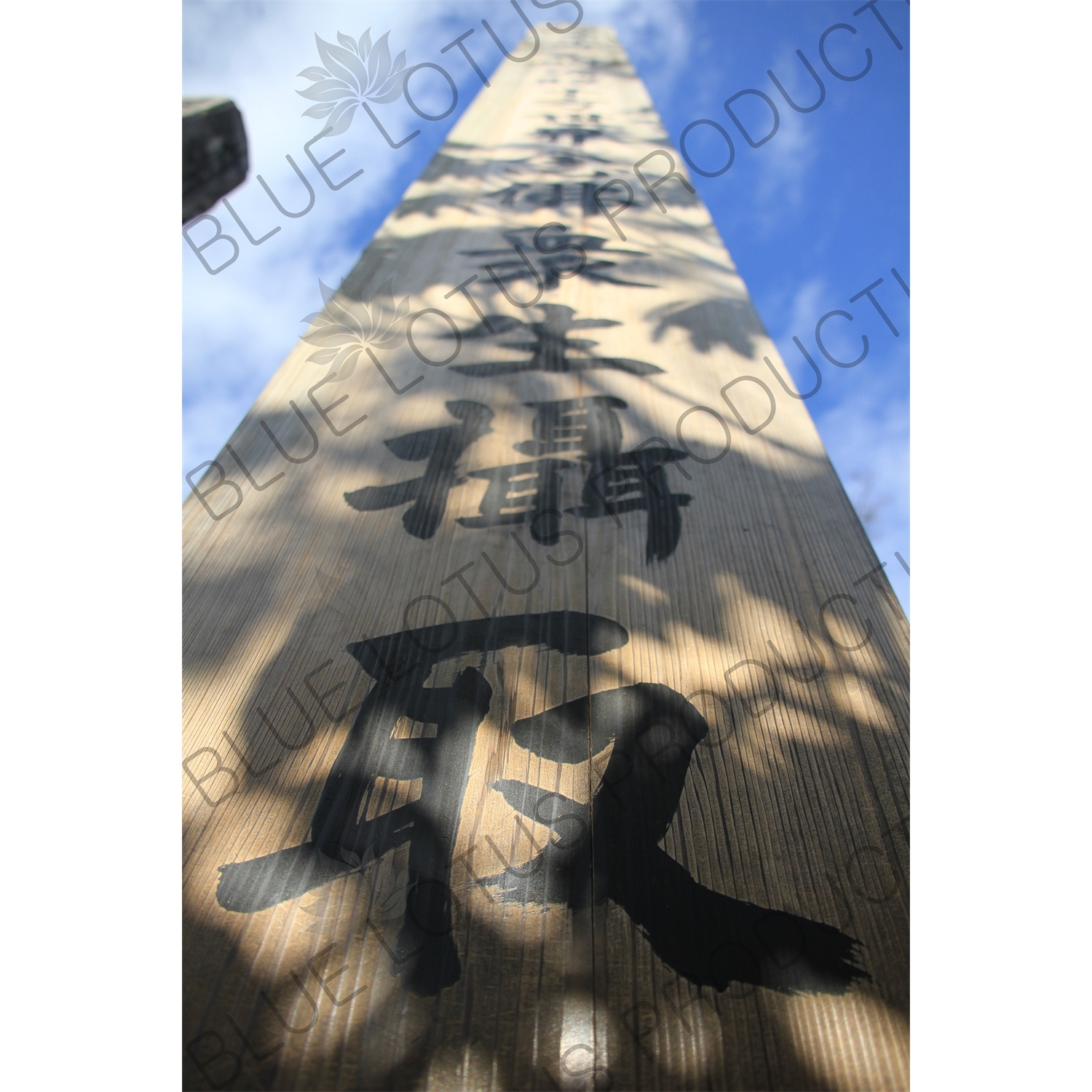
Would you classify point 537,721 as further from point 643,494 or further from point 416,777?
point 643,494

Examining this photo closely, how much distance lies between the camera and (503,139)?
1.75 metres

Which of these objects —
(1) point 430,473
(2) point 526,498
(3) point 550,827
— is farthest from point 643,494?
(3) point 550,827

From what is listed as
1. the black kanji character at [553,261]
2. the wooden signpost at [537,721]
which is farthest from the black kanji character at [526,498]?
the black kanji character at [553,261]

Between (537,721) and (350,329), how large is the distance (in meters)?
0.75

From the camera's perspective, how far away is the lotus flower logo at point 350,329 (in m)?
1.14

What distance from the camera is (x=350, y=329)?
119 centimetres

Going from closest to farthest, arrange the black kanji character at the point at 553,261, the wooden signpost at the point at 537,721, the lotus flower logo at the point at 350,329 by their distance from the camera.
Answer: the wooden signpost at the point at 537,721 < the lotus flower logo at the point at 350,329 < the black kanji character at the point at 553,261

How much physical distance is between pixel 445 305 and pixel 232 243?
352mm

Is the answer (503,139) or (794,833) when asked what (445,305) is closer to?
(503,139)

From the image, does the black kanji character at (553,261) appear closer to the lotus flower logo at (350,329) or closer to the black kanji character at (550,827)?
the lotus flower logo at (350,329)

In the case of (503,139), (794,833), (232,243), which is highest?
(503,139)

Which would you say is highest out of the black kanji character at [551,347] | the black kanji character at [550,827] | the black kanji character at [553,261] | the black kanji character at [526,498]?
the black kanji character at [553,261]
